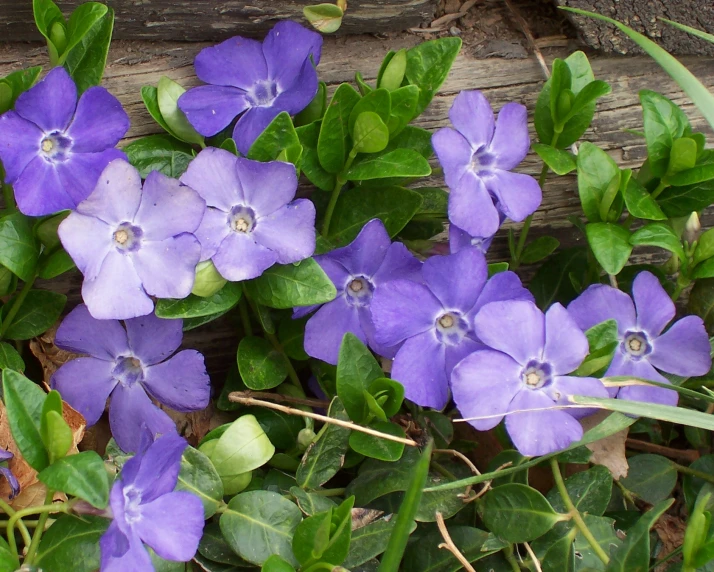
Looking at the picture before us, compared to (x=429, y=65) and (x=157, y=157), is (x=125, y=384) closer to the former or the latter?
(x=157, y=157)

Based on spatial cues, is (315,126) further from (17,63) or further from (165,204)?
(17,63)

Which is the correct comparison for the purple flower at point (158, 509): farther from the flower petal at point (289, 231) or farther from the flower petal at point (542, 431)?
the flower petal at point (542, 431)

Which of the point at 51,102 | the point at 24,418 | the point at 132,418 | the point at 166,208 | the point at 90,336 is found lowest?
the point at 132,418

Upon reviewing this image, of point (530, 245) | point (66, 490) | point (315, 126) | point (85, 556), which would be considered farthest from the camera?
point (530, 245)

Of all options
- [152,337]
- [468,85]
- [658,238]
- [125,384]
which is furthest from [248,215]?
[658,238]

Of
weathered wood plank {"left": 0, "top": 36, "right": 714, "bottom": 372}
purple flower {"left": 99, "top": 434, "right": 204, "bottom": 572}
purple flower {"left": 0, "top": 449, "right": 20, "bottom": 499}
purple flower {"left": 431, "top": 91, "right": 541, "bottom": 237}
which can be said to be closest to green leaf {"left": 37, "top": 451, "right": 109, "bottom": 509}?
purple flower {"left": 99, "top": 434, "right": 204, "bottom": 572}

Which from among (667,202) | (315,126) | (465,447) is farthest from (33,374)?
(667,202)

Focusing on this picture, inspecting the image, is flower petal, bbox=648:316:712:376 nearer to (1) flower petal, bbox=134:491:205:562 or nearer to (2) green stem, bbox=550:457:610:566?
(2) green stem, bbox=550:457:610:566
